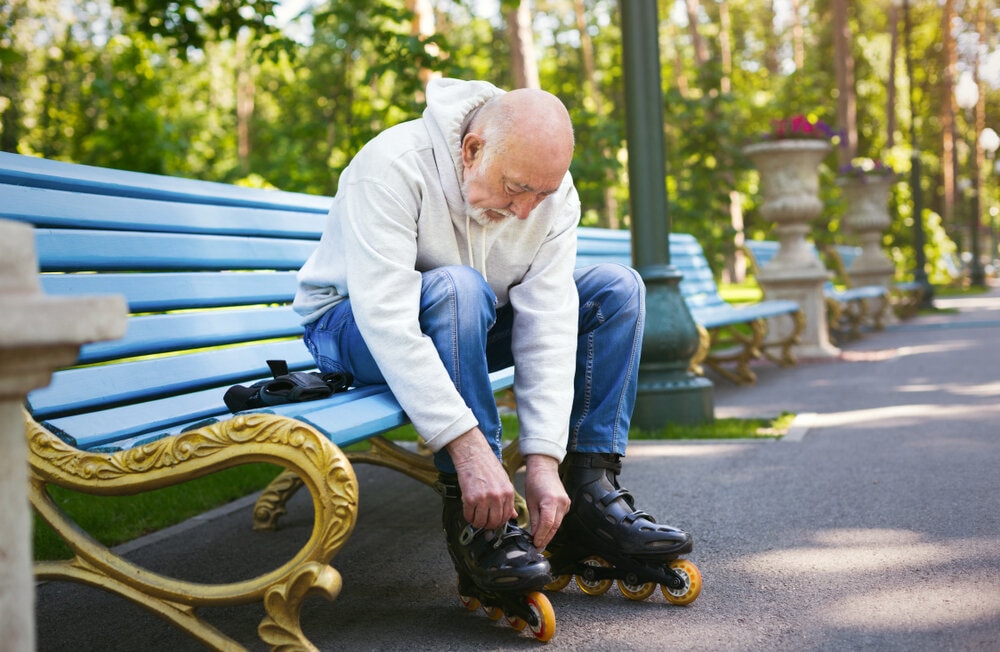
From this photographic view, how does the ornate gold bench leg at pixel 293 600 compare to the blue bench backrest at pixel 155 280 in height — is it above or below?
below

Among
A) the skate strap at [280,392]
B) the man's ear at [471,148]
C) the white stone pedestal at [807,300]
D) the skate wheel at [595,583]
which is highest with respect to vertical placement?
the man's ear at [471,148]

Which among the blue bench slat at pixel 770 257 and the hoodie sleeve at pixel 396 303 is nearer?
the hoodie sleeve at pixel 396 303

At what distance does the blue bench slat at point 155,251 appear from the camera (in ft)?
8.39

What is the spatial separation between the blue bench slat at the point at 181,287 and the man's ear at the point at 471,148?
856 millimetres

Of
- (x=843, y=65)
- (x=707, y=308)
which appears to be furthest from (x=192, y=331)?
(x=843, y=65)

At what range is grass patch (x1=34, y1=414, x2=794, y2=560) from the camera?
11.9 ft

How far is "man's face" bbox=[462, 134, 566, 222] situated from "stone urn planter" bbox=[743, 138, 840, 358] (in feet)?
24.2

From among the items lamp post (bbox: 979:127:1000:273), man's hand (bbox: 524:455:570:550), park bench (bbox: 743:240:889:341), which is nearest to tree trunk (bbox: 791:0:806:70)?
lamp post (bbox: 979:127:1000:273)

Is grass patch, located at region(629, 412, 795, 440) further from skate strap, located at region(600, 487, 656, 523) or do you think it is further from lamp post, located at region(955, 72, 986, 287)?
lamp post, located at region(955, 72, 986, 287)

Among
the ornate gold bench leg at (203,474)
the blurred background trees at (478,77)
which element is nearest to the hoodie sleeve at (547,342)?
the ornate gold bench leg at (203,474)

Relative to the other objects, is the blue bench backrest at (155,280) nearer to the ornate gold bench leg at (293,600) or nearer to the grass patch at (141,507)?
the ornate gold bench leg at (293,600)

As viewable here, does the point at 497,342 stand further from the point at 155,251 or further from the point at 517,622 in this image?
the point at 155,251

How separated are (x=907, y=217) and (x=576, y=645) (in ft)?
64.4

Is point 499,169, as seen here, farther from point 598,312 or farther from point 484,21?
point 484,21
